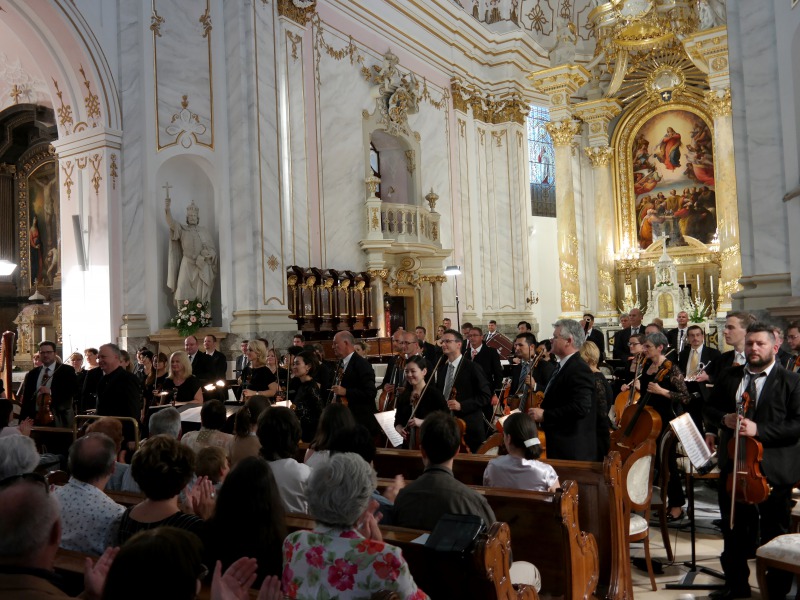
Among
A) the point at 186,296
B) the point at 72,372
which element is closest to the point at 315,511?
the point at 72,372

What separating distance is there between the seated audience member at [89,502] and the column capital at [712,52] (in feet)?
56.0

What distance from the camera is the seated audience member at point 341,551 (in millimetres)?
2244

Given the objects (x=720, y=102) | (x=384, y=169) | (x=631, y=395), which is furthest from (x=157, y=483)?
(x=720, y=102)

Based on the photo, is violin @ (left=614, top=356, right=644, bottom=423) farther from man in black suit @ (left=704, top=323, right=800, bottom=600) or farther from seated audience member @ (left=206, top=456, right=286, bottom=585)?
seated audience member @ (left=206, top=456, right=286, bottom=585)

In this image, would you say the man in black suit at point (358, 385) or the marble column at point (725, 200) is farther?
the marble column at point (725, 200)

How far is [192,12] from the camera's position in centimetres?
1189

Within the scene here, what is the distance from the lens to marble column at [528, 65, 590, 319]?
19.6 metres

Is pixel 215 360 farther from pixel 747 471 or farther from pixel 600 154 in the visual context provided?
pixel 600 154

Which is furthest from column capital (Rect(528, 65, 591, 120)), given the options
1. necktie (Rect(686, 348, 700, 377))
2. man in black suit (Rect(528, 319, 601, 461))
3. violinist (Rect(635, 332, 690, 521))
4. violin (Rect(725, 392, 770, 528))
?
violin (Rect(725, 392, 770, 528))

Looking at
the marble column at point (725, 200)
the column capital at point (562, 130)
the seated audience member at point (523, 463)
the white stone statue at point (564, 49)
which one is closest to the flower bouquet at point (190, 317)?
the seated audience member at point (523, 463)

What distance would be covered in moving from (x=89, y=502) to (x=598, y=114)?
20.4 m

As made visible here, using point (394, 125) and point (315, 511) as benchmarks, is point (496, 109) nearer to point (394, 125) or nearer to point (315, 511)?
point (394, 125)

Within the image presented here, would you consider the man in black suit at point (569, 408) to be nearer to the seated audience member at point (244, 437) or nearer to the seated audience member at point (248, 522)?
the seated audience member at point (244, 437)

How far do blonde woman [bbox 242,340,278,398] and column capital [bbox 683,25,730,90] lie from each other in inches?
546
